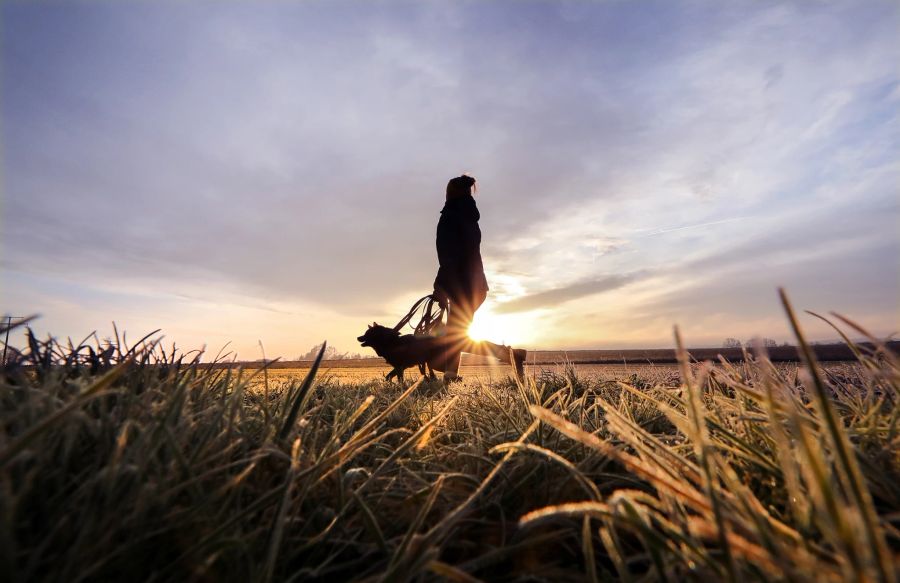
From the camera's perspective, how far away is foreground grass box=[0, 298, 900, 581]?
0.64 meters

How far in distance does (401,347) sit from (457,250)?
161 centimetres

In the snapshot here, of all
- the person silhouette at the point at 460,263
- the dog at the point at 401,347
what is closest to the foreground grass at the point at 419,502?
the dog at the point at 401,347

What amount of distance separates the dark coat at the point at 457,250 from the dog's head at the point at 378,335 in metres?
0.99

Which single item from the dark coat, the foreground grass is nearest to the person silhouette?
the dark coat

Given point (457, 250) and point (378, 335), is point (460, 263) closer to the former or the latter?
point (457, 250)

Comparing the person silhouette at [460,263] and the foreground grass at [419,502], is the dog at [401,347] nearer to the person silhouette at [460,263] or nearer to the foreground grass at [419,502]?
the person silhouette at [460,263]

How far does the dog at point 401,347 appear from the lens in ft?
18.2

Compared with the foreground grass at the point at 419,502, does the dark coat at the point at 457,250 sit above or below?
above

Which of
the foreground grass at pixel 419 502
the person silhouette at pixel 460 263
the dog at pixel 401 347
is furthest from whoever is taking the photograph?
the person silhouette at pixel 460 263

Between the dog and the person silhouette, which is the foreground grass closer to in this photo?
the dog

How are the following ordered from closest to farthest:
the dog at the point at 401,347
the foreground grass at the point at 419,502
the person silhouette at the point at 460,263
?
the foreground grass at the point at 419,502 → the dog at the point at 401,347 → the person silhouette at the point at 460,263

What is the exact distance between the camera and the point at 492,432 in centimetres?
192

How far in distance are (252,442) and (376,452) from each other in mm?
503

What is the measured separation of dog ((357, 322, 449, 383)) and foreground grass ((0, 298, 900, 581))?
13.2ft
